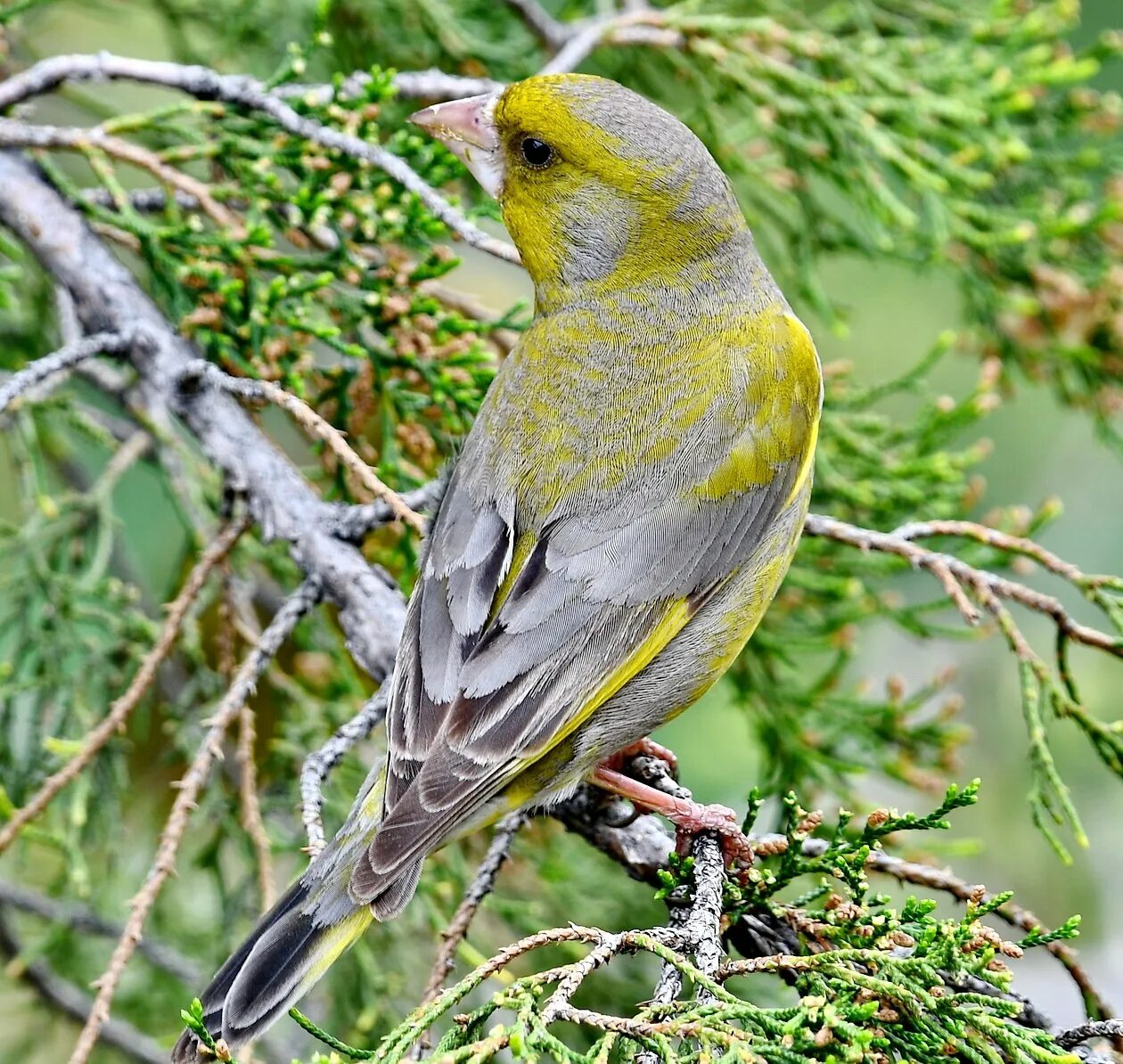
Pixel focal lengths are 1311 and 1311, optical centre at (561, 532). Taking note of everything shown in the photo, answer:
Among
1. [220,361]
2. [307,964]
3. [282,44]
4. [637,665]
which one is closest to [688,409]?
[637,665]

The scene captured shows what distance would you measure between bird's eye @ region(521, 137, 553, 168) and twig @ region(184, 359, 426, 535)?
3.28ft

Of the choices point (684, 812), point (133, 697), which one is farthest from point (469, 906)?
point (133, 697)

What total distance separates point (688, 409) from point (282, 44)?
2655 mm

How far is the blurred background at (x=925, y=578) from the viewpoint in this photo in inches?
219

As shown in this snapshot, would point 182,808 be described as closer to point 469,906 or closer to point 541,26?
point 469,906

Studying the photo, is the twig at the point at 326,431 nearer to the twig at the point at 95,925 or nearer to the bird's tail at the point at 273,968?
the bird's tail at the point at 273,968

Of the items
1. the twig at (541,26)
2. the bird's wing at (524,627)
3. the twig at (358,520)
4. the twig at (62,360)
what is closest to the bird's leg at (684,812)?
the bird's wing at (524,627)

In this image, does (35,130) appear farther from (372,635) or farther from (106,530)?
(372,635)

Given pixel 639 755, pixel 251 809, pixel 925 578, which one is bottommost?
pixel 925 578

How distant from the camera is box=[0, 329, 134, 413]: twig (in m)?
2.86

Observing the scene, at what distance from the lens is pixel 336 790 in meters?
3.93

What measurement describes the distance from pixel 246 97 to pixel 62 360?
2.76 feet

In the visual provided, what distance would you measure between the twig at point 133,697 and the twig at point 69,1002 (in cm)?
135

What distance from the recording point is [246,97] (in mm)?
3324
